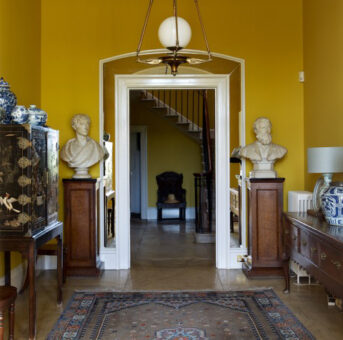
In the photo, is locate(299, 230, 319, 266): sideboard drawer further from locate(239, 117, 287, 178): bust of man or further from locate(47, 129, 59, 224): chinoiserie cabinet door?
locate(47, 129, 59, 224): chinoiserie cabinet door

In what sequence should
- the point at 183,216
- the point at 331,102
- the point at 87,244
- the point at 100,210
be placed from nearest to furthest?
the point at 331,102 < the point at 87,244 < the point at 100,210 < the point at 183,216

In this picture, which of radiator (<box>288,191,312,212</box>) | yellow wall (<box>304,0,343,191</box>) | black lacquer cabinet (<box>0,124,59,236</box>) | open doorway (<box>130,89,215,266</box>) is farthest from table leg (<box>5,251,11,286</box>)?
open doorway (<box>130,89,215,266</box>)

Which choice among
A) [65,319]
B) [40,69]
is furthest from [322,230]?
[40,69]

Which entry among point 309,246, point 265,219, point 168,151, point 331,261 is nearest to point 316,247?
point 309,246

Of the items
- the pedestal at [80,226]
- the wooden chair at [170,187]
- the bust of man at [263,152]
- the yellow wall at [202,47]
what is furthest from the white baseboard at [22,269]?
the wooden chair at [170,187]

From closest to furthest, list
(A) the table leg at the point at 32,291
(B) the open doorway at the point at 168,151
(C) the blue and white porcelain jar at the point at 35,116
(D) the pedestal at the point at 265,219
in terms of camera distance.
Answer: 1. (A) the table leg at the point at 32,291
2. (C) the blue and white porcelain jar at the point at 35,116
3. (D) the pedestal at the point at 265,219
4. (B) the open doorway at the point at 168,151

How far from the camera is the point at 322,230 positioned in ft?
12.0

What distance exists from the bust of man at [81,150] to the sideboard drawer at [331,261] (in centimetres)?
303

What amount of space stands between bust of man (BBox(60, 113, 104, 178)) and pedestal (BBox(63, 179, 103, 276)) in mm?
175

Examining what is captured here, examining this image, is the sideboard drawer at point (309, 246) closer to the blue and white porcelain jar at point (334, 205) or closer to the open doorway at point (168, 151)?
the blue and white porcelain jar at point (334, 205)

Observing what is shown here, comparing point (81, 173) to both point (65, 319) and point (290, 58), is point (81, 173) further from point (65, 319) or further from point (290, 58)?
point (290, 58)

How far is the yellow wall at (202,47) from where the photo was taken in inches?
234

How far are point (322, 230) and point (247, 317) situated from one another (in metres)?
1.04

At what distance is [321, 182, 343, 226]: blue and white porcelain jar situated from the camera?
378 cm
